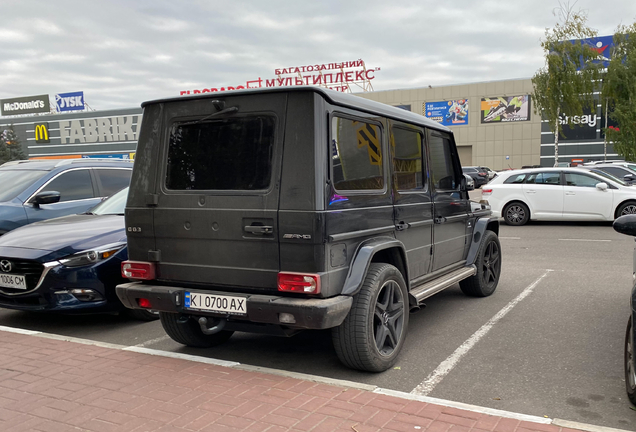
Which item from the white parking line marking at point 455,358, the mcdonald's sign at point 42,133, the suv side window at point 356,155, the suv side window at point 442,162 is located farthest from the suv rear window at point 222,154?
the mcdonald's sign at point 42,133

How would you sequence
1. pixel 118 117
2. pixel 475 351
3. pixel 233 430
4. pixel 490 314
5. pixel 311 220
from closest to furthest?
pixel 233 430
pixel 311 220
pixel 475 351
pixel 490 314
pixel 118 117

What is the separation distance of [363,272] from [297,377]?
0.90m

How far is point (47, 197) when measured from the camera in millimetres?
7082

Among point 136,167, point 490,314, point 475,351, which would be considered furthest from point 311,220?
point 490,314

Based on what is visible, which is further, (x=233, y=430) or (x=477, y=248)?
(x=477, y=248)

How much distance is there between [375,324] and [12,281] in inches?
136

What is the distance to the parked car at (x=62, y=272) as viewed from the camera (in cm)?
511

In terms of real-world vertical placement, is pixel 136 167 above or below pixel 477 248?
above

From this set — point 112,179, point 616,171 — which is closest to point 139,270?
point 112,179

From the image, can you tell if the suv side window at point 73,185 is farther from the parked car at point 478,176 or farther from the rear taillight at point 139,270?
the parked car at point 478,176

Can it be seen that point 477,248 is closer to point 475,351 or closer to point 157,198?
point 475,351

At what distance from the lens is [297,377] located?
13.0ft

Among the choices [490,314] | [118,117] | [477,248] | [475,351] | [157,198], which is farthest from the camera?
[118,117]

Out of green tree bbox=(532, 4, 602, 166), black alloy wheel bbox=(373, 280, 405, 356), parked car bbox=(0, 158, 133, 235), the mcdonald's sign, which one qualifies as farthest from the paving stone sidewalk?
the mcdonald's sign
